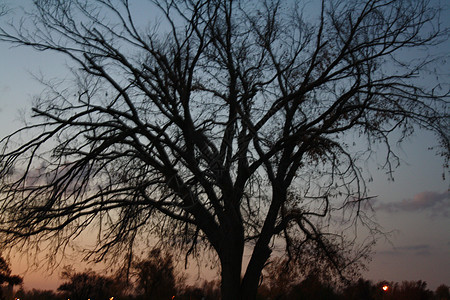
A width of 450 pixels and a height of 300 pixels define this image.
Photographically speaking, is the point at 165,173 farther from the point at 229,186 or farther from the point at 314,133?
the point at 314,133

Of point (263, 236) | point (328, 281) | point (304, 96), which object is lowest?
point (328, 281)

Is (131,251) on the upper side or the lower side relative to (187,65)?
lower

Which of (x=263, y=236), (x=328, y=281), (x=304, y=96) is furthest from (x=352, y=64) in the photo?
(x=328, y=281)

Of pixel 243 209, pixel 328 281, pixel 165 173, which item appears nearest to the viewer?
pixel 243 209

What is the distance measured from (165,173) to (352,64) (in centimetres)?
538

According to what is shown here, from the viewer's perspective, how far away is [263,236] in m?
12.1

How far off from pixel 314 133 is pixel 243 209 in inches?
108

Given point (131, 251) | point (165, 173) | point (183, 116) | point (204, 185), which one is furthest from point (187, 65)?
point (131, 251)

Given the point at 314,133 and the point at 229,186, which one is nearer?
the point at 229,186

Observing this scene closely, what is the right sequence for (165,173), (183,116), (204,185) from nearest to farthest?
(204,185) < (165,173) < (183,116)

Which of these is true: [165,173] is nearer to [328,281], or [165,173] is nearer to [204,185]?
[204,185]

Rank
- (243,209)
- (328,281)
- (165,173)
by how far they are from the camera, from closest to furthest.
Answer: (243,209)
(165,173)
(328,281)

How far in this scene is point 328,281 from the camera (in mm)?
13891

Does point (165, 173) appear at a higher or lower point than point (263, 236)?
higher
